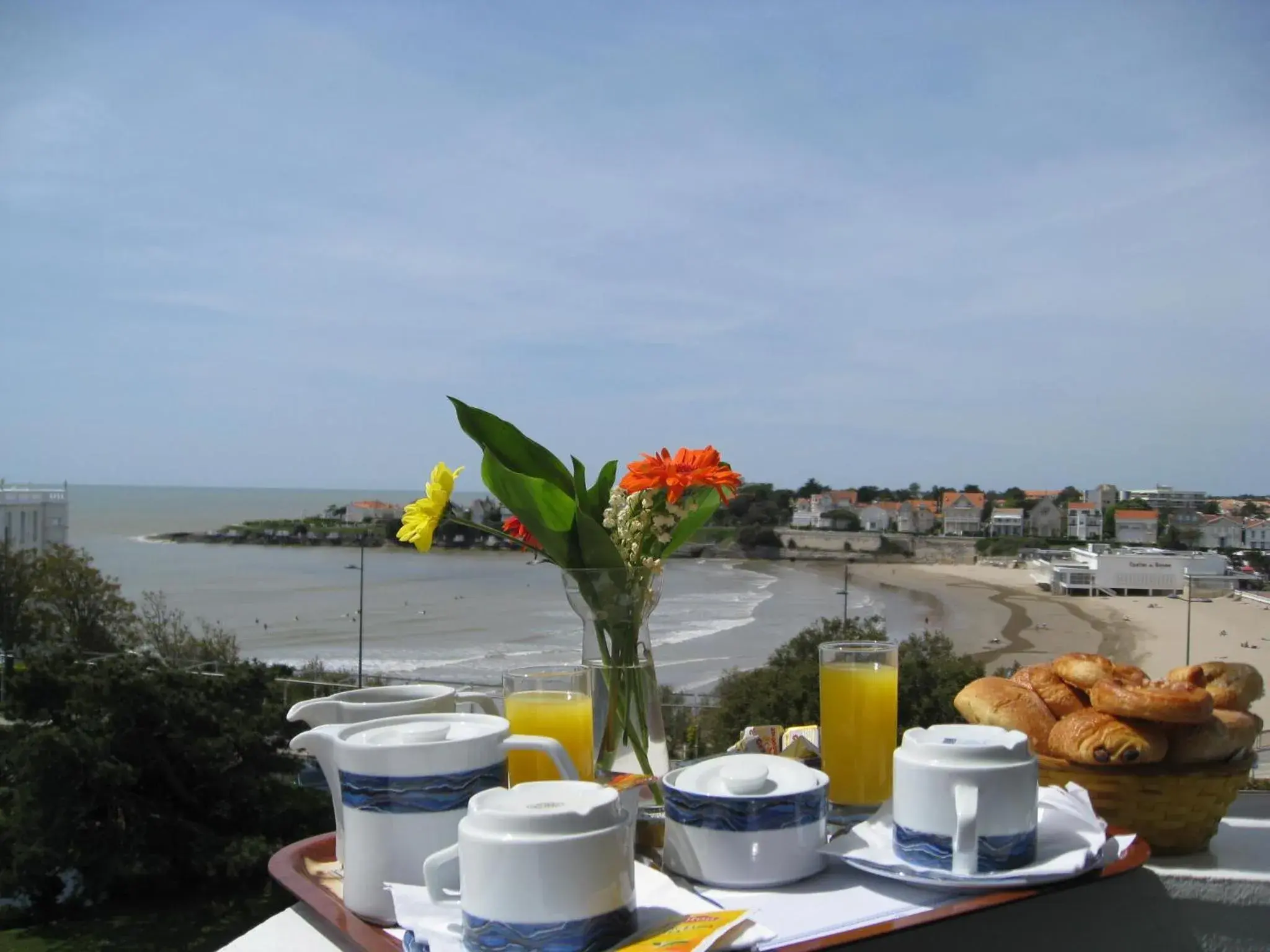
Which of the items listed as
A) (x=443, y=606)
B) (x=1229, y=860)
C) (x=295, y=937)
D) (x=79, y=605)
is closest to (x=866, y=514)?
(x=443, y=606)

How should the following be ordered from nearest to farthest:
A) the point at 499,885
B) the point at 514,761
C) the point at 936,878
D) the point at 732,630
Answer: the point at 499,885 < the point at 936,878 < the point at 514,761 < the point at 732,630

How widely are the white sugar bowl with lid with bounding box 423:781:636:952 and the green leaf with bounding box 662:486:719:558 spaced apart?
0.51 m

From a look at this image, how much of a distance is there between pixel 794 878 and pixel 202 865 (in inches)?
257

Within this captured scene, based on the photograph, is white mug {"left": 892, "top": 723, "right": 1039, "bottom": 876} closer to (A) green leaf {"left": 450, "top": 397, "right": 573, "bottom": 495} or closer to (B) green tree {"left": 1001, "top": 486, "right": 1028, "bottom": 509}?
(A) green leaf {"left": 450, "top": 397, "right": 573, "bottom": 495}

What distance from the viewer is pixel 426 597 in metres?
31.2

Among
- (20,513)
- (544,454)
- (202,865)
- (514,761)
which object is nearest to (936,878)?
(514,761)

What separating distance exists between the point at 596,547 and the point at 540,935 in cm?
56

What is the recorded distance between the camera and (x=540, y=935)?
81 cm

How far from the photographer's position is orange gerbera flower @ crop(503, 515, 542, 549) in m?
1.36

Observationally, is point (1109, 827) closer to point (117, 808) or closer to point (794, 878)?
point (794, 878)

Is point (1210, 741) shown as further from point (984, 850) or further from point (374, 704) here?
point (374, 704)

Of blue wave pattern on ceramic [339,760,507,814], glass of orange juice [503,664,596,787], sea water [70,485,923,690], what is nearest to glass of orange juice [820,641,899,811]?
glass of orange juice [503,664,596,787]

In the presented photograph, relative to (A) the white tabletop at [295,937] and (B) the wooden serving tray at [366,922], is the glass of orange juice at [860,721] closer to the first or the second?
(B) the wooden serving tray at [366,922]

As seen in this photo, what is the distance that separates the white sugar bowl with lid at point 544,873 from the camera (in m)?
0.80
